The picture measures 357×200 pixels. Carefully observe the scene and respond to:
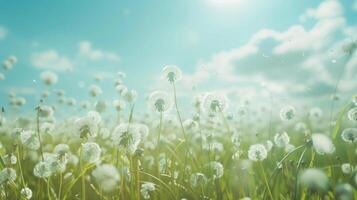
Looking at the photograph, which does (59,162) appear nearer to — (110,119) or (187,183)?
(187,183)

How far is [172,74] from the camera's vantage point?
335cm

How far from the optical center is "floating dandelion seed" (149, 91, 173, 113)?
312 centimetres

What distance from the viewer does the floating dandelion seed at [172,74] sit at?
3344 mm

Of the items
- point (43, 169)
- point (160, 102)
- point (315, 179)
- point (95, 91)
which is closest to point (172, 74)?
point (160, 102)

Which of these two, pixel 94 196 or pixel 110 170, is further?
pixel 94 196

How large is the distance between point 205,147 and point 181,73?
217 centimetres

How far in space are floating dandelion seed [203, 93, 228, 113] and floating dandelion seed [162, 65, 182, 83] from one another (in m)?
0.31

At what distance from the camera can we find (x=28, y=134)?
3.40 m

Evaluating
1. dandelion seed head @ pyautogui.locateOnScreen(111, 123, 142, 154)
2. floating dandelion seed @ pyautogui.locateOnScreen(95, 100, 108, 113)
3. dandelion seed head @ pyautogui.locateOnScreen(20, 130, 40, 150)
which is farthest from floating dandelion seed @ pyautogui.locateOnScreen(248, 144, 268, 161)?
floating dandelion seed @ pyautogui.locateOnScreen(95, 100, 108, 113)

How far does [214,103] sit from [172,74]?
0.42m

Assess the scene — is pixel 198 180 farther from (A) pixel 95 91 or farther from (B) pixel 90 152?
(A) pixel 95 91

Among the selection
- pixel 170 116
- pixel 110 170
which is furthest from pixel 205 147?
pixel 110 170

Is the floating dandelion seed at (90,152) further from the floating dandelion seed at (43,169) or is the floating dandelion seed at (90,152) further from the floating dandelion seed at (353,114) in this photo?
the floating dandelion seed at (353,114)

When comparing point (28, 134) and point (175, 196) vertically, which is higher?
point (28, 134)
